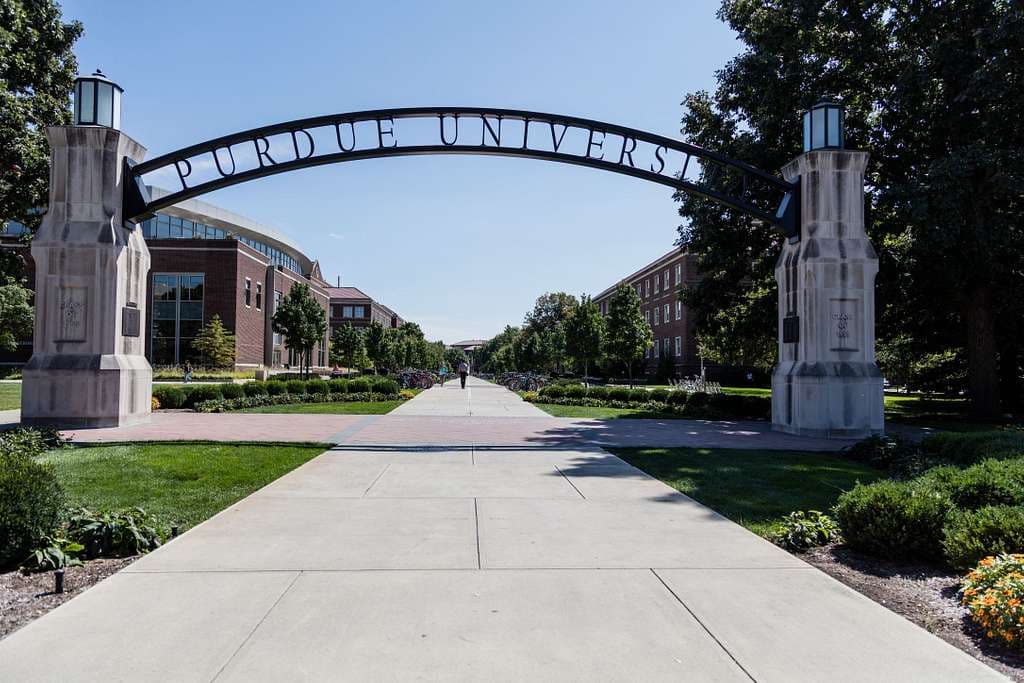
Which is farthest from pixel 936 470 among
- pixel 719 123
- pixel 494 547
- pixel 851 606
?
pixel 719 123

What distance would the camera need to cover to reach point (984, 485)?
5.72 metres

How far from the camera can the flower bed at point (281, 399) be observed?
791 inches

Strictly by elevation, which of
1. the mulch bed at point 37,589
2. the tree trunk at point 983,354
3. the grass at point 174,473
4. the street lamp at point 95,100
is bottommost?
the mulch bed at point 37,589

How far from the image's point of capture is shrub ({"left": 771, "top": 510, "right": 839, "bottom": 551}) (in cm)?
558

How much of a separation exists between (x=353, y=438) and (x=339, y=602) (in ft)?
29.4

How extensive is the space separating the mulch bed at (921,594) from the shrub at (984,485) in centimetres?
97

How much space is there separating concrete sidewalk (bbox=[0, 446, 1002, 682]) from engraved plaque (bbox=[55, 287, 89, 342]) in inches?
339

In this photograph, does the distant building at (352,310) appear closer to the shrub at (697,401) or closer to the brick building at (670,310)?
the brick building at (670,310)

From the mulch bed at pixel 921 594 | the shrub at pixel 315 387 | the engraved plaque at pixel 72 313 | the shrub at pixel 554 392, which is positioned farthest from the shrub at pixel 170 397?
the mulch bed at pixel 921 594

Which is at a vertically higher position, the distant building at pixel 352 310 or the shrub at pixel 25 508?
the distant building at pixel 352 310

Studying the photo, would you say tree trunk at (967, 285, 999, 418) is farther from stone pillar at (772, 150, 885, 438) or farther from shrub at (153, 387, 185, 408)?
shrub at (153, 387, 185, 408)

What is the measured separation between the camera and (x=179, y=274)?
52.9 meters

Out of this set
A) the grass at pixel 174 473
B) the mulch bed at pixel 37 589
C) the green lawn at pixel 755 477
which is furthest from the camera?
the green lawn at pixel 755 477

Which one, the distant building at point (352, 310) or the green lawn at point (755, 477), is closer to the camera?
the green lawn at point (755, 477)
